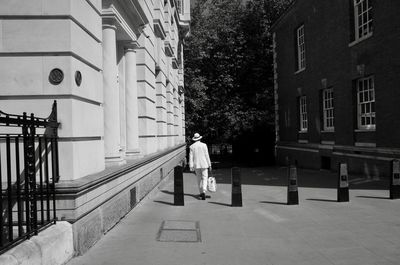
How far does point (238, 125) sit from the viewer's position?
34281 mm

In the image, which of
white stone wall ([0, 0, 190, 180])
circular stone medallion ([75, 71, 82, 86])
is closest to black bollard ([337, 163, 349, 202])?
white stone wall ([0, 0, 190, 180])

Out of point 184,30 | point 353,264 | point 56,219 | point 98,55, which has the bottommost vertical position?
point 353,264

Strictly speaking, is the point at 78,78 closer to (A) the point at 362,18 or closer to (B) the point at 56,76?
(B) the point at 56,76

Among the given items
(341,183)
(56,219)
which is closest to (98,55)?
(56,219)

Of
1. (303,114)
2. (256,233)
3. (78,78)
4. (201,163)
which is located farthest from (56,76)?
(303,114)

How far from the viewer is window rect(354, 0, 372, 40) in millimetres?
17859

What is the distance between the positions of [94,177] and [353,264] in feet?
12.7

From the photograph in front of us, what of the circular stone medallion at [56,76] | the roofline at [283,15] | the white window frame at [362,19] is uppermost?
the roofline at [283,15]

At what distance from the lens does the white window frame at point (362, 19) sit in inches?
702

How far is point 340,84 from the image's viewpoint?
20422 mm

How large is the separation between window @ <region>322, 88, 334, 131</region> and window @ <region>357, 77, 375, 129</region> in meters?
3.40

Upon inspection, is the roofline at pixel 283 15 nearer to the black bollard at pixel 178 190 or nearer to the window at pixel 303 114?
the window at pixel 303 114

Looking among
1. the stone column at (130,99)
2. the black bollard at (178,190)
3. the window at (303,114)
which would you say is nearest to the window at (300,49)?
the window at (303,114)

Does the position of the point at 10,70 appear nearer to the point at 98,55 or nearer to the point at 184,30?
the point at 98,55
